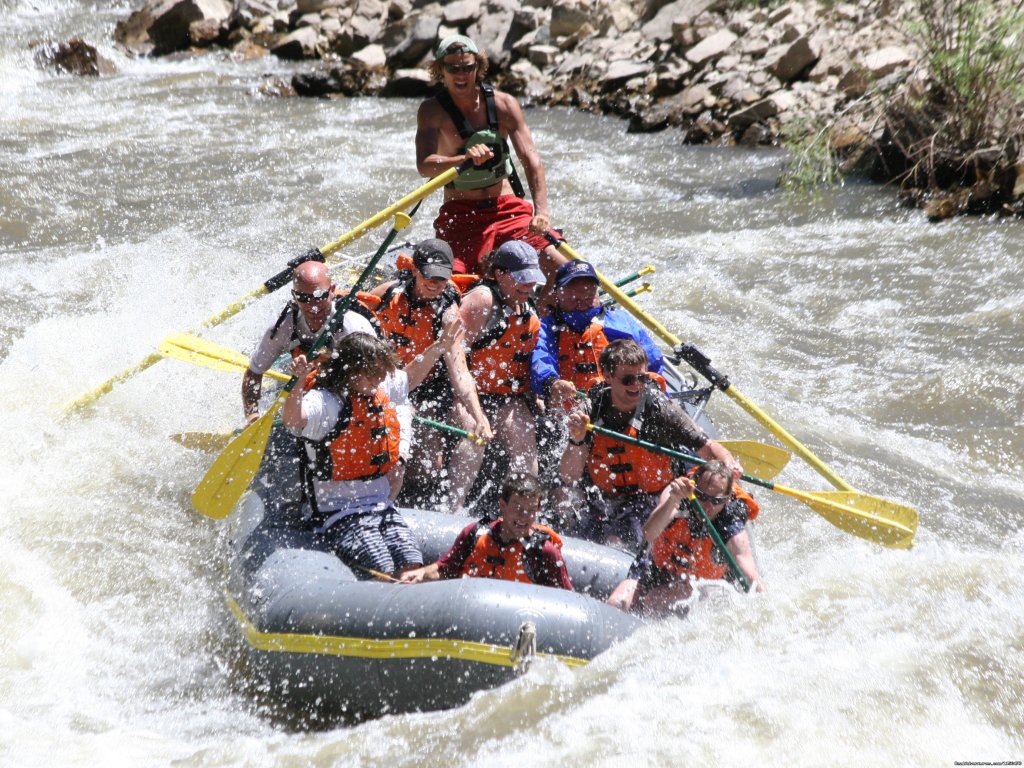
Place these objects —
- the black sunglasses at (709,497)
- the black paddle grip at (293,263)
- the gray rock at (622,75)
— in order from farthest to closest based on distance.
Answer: the gray rock at (622,75) → the black paddle grip at (293,263) → the black sunglasses at (709,497)

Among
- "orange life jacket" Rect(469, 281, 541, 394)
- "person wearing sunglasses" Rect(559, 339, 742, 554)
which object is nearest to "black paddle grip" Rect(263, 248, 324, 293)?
"orange life jacket" Rect(469, 281, 541, 394)

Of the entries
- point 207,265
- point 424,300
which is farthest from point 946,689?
point 207,265

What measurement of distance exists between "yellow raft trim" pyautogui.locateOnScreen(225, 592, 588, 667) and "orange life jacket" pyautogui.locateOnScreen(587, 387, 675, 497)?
1015 mm

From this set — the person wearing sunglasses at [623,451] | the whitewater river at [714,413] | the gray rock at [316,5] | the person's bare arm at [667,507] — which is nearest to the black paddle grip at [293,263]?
the whitewater river at [714,413]

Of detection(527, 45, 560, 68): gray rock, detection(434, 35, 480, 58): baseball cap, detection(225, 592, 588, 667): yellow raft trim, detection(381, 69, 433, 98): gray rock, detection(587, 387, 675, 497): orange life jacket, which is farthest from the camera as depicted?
detection(527, 45, 560, 68): gray rock

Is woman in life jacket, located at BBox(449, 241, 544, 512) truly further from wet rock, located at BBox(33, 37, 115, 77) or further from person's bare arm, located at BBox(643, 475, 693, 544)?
wet rock, located at BBox(33, 37, 115, 77)

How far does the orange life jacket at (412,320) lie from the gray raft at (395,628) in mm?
1008

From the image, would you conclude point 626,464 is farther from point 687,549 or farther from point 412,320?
point 412,320

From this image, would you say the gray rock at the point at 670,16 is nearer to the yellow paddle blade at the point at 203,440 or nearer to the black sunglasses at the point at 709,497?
the yellow paddle blade at the point at 203,440

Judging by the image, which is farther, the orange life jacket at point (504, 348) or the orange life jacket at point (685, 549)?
the orange life jacket at point (504, 348)

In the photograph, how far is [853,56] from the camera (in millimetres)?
11953

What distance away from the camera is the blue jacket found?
477 centimetres

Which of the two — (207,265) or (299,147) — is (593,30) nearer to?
(299,147)

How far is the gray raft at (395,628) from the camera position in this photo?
362 centimetres
